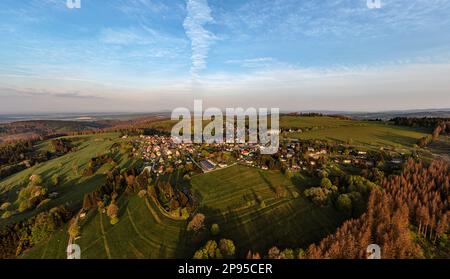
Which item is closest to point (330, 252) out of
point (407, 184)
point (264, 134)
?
point (407, 184)

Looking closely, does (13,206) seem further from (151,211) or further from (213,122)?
(213,122)

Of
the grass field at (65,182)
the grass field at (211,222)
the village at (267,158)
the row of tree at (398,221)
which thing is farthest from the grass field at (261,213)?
the grass field at (65,182)

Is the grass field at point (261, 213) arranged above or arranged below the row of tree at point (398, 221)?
below

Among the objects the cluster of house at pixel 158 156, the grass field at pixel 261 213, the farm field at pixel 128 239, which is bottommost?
the farm field at pixel 128 239

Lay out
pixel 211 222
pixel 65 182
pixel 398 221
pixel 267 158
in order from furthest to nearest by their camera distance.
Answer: pixel 267 158
pixel 65 182
pixel 211 222
pixel 398 221

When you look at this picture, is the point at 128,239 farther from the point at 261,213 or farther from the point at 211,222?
the point at 261,213

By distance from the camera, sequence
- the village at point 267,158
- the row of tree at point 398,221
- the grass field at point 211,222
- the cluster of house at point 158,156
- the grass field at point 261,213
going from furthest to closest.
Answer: the cluster of house at point 158,156
the village at point 267,158
the grass field at point 261,213
the grass field at point 211,222
the row of tree at point 398,221

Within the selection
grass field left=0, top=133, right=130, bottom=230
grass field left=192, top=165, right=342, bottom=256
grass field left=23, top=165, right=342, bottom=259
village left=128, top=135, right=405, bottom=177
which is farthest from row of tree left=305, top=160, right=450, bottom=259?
grass field left=0, top=133, right=130, bottom=230

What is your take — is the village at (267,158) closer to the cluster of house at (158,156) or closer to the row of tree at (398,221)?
the cluster of house at (158,156)

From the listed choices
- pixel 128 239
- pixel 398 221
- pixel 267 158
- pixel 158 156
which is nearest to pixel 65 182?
pixel 158 156
